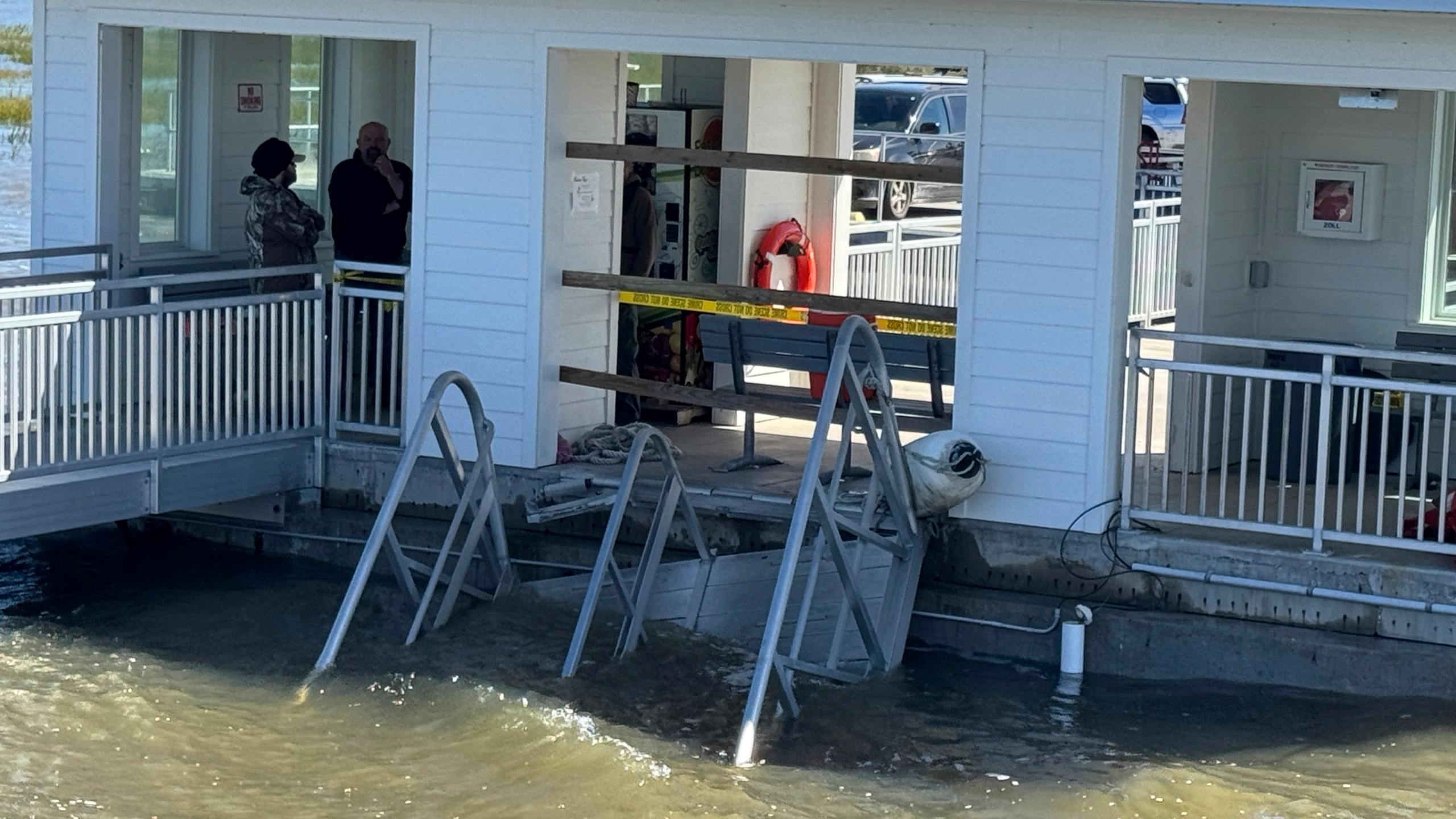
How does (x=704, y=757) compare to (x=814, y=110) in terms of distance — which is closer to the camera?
(x=704, y=757)

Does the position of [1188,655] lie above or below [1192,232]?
below

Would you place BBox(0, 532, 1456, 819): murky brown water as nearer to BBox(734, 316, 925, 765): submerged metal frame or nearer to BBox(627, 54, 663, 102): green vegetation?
BBox(734, 316, 925, 765): submerged metal frame

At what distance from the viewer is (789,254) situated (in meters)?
12.5

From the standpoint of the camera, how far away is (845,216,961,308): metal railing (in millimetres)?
15219

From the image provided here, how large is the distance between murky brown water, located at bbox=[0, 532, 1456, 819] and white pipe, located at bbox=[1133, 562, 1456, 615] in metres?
0.44

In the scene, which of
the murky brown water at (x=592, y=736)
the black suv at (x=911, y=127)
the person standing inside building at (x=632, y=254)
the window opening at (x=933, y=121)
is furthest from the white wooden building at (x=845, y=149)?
the window opening at (x=933, y=121)

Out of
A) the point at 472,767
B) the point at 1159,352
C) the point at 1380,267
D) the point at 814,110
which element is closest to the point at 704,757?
the point at 472,767

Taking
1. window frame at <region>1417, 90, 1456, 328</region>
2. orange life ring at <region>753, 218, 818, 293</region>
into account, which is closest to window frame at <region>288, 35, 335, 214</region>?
orange life ring at <region>753, 218, 818, 293</region>

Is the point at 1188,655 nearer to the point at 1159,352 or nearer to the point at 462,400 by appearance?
the point at 462,400

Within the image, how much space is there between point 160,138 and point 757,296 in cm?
467

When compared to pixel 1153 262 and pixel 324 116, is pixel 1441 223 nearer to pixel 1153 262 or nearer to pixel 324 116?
pixel 1153 262

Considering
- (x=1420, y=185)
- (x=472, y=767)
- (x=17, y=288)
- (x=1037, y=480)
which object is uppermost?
(x=1420, y=185)

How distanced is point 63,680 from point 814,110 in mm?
6007

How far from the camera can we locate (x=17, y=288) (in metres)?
9.61
